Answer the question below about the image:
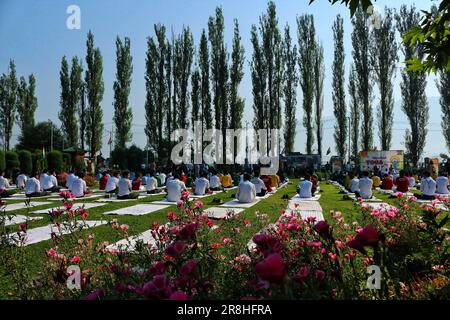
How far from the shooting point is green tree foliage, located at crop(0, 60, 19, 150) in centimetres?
4200

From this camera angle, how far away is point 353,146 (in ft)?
127

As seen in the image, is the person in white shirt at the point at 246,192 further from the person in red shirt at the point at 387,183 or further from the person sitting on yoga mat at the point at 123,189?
the person in red shirt at the point at 387,183

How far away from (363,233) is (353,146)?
38.5 m

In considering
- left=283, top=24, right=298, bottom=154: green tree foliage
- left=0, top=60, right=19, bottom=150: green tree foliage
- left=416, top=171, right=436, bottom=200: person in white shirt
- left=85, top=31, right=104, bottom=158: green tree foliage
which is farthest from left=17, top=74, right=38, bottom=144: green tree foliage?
left=416, top=171, right=436, bottom=200: person in white shirt

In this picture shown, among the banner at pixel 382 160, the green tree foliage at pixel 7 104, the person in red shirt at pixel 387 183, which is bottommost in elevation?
the person in red shirt at pixel 387 183

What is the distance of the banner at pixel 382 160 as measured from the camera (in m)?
31.2

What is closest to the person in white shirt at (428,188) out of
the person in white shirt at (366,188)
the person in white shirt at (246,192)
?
the person in white shirt at (366,188)

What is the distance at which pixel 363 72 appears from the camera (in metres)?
36.2

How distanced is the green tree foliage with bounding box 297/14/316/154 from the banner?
8548mm

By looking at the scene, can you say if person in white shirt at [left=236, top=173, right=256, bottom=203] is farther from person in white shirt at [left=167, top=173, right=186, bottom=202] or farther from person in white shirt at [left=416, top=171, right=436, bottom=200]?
person in white shirt at [left=416, top=171, right=436, bottom=200]

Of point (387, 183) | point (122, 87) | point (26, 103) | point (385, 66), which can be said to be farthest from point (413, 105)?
point (26, 103)

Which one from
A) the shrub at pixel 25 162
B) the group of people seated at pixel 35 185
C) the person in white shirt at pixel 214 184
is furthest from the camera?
the shrub at pixel 25 162

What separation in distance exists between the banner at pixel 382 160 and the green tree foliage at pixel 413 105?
5642mm

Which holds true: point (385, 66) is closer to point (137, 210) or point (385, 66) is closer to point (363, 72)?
point (363, 72)
